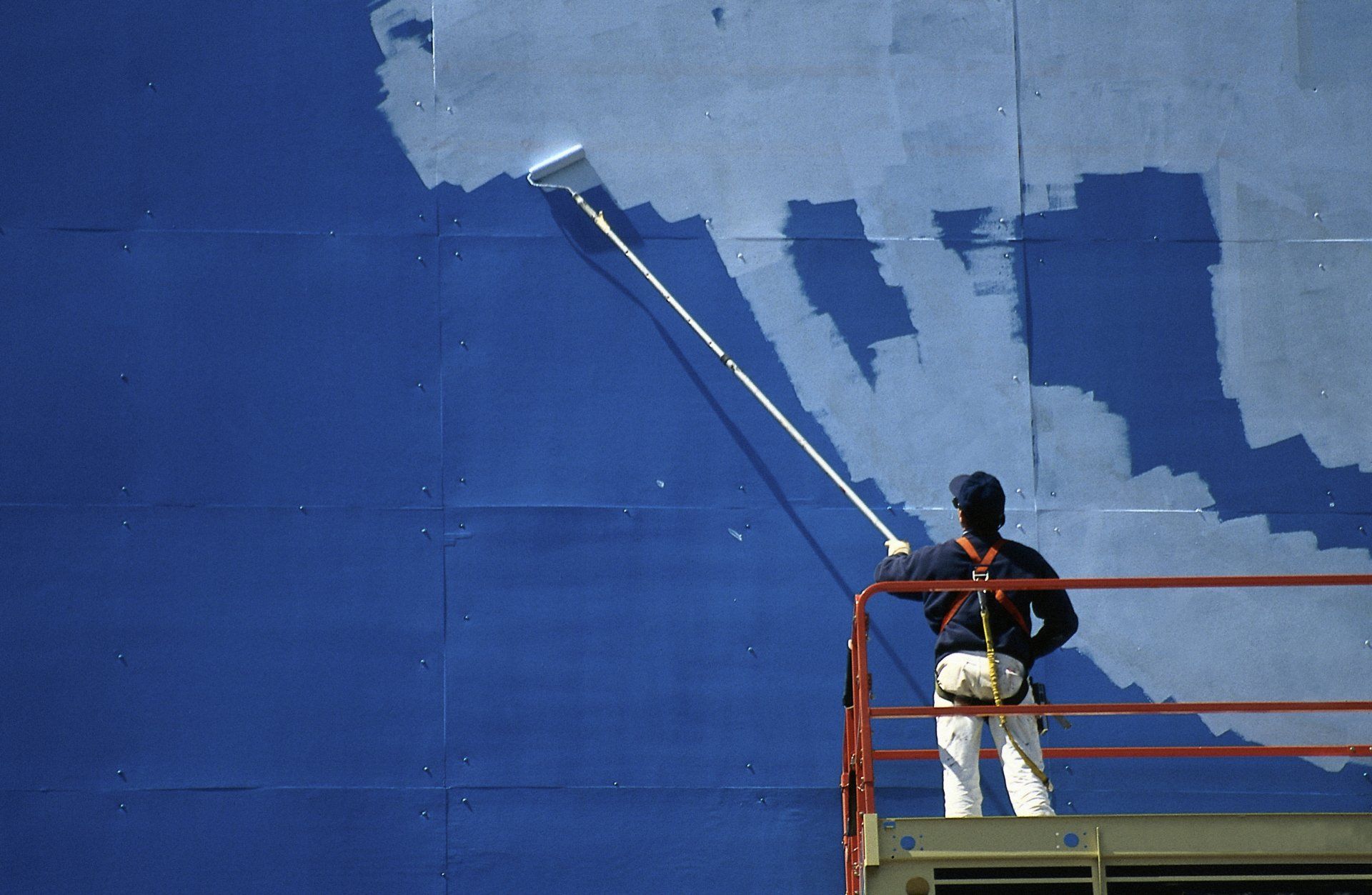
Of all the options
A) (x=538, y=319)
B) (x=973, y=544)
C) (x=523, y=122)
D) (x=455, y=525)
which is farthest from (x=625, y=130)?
(x=973, y=544)

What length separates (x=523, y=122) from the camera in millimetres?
6520

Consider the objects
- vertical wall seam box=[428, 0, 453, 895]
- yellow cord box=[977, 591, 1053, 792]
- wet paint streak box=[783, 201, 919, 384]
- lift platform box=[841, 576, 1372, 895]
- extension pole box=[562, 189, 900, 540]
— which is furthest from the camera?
wet paint streak box=[783, 201, 919, 384]

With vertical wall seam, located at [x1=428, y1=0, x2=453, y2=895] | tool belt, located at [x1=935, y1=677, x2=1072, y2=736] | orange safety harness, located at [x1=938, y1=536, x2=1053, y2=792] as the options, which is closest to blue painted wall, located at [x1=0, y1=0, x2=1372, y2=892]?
vertical wall seam, located at [x1=428, y1=0, x2=453, y2=895]

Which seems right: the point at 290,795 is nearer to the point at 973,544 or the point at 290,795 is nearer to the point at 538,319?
the point at 538,319

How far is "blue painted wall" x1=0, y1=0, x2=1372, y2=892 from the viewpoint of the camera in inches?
244

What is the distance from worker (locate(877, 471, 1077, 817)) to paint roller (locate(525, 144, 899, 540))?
1122mm

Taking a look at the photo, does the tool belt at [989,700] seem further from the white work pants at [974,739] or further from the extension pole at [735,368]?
the extension pole at [735,368]

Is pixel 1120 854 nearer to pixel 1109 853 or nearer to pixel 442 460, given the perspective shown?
pixel 1109 853

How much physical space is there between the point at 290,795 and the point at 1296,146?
5.03 m

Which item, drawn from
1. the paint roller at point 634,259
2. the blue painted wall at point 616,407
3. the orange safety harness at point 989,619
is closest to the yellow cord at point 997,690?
the orange safety harness at point 989,619

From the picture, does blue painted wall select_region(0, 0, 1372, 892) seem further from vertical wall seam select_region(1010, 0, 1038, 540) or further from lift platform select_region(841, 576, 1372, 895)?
→ lift platform select_region(841, 576, 1372, 895)

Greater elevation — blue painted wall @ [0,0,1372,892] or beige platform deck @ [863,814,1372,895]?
blue painted wall @ [0,0,1372,892]

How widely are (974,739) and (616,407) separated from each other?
2.15 metres

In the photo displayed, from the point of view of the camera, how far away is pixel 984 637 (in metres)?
5.12
